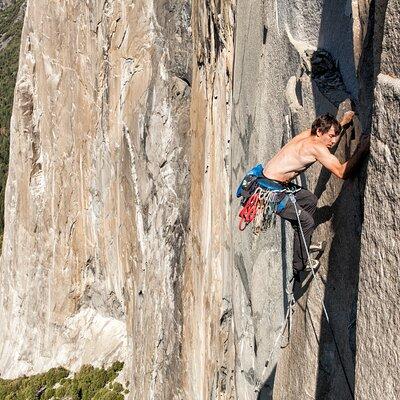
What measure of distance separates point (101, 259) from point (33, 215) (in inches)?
184

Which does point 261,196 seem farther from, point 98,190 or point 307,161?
point 98,190

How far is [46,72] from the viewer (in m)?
19.1

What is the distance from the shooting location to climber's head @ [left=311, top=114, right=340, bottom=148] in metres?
3.95

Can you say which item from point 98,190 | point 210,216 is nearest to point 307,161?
point 210,216

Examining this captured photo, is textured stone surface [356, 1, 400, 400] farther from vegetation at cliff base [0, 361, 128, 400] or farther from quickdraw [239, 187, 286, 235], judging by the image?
vegetation at cliff base [0, 361, 128, 400]

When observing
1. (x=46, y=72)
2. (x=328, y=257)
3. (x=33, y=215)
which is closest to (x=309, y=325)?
(x=328, y=257)

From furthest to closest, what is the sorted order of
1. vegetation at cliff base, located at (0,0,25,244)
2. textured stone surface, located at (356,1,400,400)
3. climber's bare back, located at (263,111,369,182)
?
1. vegetation at cliff base, located at (0,0,25,244)
2. climber's bare back, located at (263,111,369,182)
3. textured stone surface, located at (356,1,400,400)

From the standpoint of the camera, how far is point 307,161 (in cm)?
437

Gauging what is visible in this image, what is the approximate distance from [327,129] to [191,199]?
8.20m

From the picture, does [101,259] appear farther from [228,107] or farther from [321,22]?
[321,22]

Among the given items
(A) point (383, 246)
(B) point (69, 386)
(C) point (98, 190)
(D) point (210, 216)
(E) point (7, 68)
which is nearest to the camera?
(A) point (383, 246)

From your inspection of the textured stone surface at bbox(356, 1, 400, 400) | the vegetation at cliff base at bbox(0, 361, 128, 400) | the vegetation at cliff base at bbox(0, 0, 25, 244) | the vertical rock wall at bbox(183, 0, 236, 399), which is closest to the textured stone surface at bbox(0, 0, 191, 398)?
the vegetation at cliff base at bbox(0, 361, 128, 400)

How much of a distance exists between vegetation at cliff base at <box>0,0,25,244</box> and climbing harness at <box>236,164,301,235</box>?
45.5 m

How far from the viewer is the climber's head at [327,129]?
3947 mm
